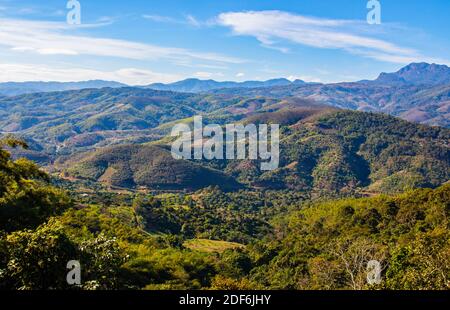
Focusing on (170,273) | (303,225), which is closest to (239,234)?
(303,225)

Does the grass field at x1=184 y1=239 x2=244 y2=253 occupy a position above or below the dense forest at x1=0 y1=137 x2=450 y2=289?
below

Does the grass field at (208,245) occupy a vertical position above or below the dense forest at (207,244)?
below

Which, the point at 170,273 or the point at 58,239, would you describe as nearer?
the point at 58,239

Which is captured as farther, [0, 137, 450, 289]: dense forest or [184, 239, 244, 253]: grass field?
[184, 239, 244, 253]: grass field

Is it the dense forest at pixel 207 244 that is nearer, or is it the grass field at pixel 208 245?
the dense forest at pixel 207 244

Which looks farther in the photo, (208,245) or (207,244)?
(207,244)
